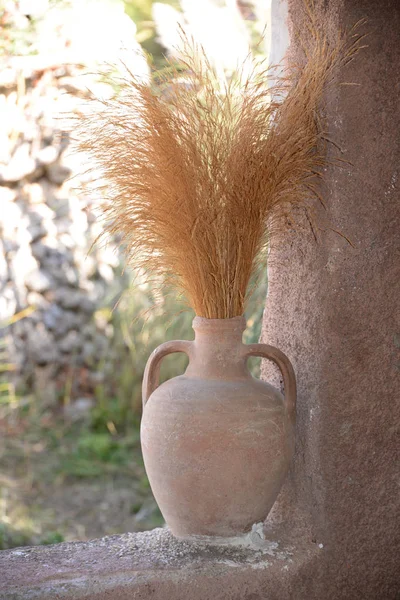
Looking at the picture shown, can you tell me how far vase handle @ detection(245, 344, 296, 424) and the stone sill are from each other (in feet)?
1.00

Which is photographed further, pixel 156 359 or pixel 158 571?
pixel 156 359

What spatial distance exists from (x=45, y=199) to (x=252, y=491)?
11.0 ft

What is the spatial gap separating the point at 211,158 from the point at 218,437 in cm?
57

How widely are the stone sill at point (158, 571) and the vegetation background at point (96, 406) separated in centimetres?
142

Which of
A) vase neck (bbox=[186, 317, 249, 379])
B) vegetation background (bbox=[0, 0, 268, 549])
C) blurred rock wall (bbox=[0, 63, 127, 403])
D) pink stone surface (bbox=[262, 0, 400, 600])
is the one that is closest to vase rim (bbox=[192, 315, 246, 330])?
vase neck (bbox=[186, 317, 249, 379])

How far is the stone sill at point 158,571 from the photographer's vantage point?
154cm

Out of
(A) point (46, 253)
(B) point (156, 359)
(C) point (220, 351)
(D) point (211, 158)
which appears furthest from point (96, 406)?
(D) point (211, 158)

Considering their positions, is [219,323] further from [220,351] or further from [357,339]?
[357,339]

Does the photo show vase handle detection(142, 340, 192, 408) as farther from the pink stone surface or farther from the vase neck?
the pink stone surface

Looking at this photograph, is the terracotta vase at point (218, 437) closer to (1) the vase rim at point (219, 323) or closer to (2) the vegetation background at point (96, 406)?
(1) the vase rim at point (219, 323)

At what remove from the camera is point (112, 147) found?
1.62 metres

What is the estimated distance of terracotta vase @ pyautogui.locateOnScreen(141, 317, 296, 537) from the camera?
1571 mm

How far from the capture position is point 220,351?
5.45ft

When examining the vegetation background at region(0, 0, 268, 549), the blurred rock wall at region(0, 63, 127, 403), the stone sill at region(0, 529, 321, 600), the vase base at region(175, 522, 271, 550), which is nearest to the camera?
the stone sill at region(0, 529, 321, 600)
